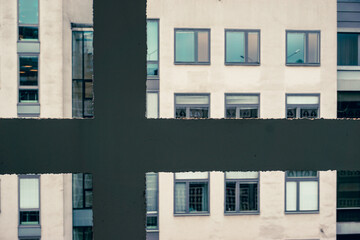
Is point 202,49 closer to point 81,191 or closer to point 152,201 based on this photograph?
point 152,201

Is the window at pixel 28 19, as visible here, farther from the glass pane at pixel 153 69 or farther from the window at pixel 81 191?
the window at pixel 81 191

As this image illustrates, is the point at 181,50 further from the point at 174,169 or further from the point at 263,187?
the point at 174,169

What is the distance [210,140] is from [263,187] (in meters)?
8.28

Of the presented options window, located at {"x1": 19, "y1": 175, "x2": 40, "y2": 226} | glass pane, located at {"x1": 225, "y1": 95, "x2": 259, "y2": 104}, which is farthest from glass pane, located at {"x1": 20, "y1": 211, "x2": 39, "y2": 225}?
glass pane, located at {"x1": 225, "y1": 95, "x2": 259, "y2": 104}

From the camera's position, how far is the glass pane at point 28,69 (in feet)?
25.5

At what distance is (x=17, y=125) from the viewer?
1.37 feet

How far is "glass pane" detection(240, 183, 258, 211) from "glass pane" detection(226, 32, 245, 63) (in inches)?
139

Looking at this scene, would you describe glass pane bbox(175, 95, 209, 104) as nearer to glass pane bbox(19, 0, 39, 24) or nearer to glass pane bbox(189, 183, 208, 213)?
glass pane bbox(189, 183, 208, 213)

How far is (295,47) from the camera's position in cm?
823

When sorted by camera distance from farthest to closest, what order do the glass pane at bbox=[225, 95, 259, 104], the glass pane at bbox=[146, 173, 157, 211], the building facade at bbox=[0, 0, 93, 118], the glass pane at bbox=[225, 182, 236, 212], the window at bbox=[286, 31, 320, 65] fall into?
1. the window at bbox=[286, 31, 320, 65]
2. the glass pane at bbox=[225, 182, 236, 212]
3. the glass pane at bbox=[225, 95, 259, 104]
4. the glass pane at bbox=[146, 173, 157, 211]
5. the building facade at bbox=[0, 0, 93, 118]

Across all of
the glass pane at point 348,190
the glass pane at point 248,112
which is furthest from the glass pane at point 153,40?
the glass pane at point 348,190

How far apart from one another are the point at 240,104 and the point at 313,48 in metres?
2.67

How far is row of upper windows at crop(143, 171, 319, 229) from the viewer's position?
8.05 m

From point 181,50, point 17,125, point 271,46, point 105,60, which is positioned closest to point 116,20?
point 105,60
